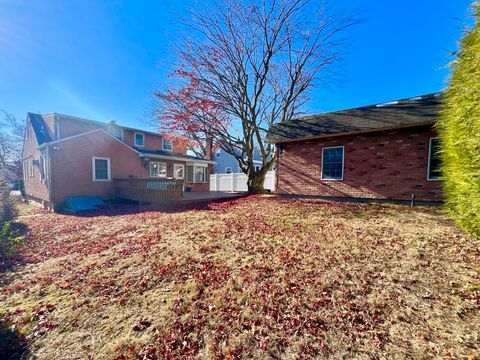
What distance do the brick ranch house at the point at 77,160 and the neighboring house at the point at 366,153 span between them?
9673 millimetres

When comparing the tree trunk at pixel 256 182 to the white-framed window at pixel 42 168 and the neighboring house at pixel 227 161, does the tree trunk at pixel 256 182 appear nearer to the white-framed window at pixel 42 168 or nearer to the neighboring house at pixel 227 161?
the white-framed window at pixel 42 168

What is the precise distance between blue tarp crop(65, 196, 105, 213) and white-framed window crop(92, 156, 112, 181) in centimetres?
139

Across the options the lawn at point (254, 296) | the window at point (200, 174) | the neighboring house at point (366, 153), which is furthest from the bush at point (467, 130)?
the window at point (200, 174)

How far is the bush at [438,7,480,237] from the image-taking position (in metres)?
3.14

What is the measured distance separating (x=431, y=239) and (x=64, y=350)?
6233 mm

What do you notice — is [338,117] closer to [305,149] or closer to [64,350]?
[305,149]

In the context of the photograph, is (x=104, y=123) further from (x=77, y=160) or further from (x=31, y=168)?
(x=77, y=160)

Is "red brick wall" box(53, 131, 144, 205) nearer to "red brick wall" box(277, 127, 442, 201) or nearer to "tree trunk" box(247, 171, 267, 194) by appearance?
"tree trunk" box(247, 171, 267, 194)

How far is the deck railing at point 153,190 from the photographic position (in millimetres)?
10773

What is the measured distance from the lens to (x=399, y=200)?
834 centimetres

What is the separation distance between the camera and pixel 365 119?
30.5 feet

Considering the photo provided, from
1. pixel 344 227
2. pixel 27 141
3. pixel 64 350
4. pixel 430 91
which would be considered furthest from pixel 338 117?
pixel 27 141

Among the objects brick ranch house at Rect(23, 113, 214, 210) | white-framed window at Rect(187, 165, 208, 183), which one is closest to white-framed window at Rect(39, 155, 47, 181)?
brick ranch house at Rect(23, 113, 214, 210)

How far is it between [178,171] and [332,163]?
12598mm
